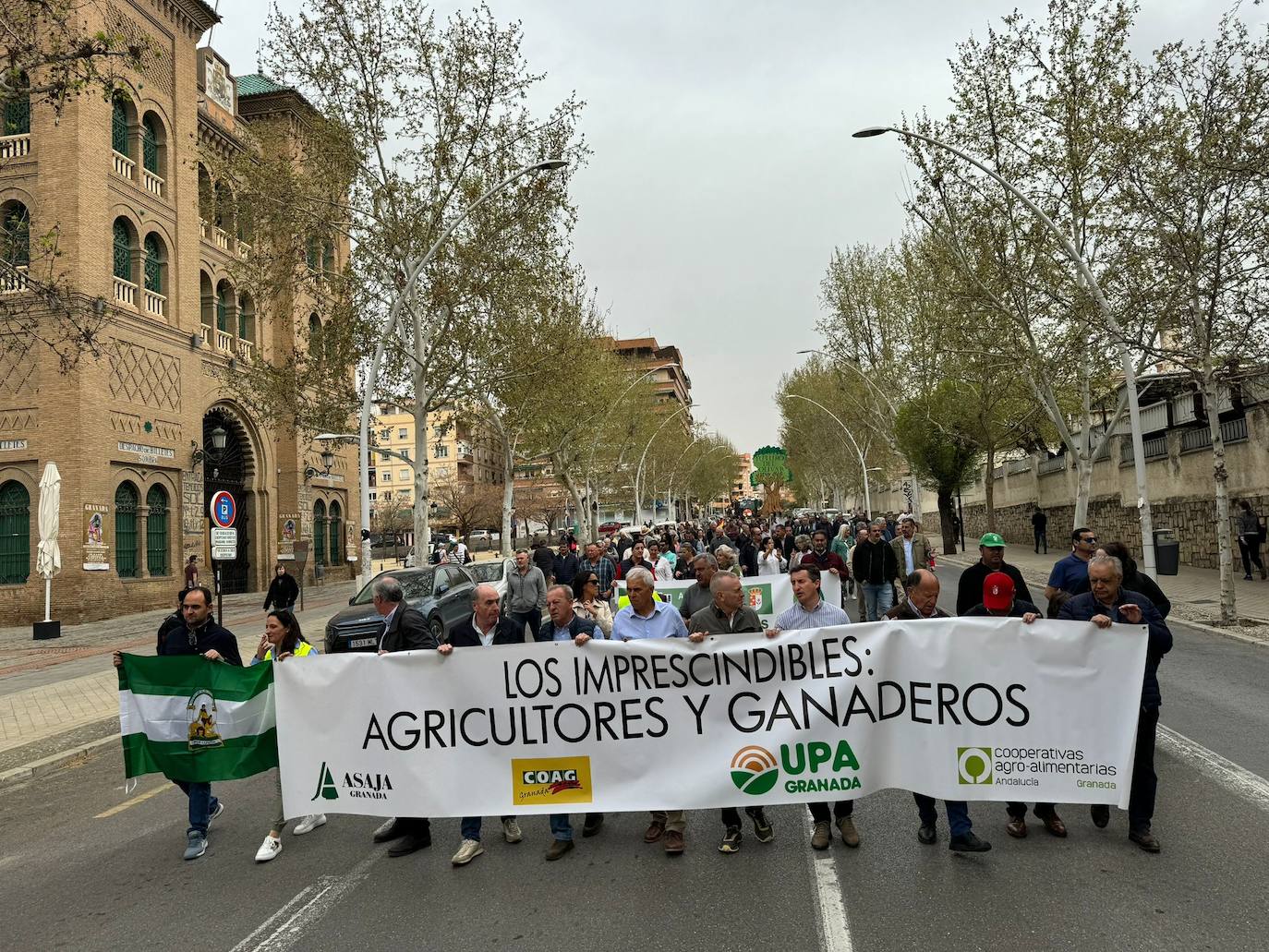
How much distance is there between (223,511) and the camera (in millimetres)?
15172

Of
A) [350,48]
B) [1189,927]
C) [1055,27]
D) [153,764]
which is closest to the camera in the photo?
[1189,927]

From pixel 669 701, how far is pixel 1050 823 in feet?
7.96

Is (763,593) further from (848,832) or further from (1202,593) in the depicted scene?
(1202,593)

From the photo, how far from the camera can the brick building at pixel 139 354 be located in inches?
904

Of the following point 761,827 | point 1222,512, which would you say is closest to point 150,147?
point 761,827

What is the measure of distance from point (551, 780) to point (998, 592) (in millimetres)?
3617

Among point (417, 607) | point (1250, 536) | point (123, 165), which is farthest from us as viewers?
point (123, 165)

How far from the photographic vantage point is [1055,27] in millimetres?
19781

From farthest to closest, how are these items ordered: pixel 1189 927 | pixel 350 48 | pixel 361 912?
pixel 350 48 < pixel 361 912 < pixel 1189 927

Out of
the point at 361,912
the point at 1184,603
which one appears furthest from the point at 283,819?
the point at 1184,603

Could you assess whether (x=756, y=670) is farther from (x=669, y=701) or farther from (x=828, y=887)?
(x=828, y=887)

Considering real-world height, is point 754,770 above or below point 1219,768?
above

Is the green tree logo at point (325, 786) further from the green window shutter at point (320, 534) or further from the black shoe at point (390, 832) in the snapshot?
the green window shutter at point (320, 534)

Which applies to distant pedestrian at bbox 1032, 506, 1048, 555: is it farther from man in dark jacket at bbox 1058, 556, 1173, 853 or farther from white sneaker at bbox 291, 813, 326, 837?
white sneaker at bbox 291, 813, 326, 837
